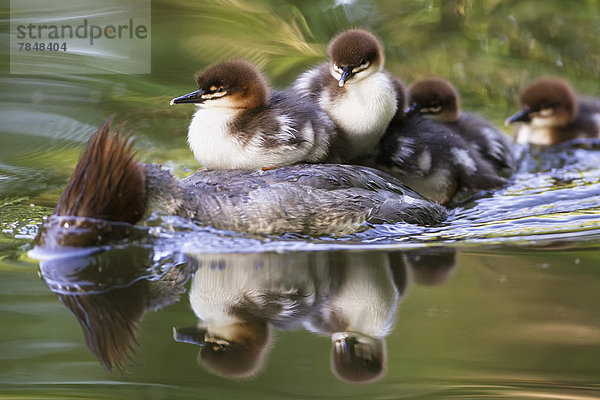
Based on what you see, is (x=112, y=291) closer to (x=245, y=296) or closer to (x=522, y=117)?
(x=245, y=296)

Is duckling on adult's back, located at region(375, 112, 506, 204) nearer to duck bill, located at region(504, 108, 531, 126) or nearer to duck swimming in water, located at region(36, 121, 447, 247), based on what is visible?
duck swimming in water, located at region(36, 121, 447, 247)

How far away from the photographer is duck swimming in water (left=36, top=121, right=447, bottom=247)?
12.1 ft

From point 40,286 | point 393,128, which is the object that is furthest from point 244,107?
point 40,286

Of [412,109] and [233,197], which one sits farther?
[412,109]

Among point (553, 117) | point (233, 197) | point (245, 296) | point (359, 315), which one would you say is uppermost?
point (553, 117)

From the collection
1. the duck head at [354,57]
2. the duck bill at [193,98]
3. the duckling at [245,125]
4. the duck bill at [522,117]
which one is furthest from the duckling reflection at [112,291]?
the duck bill at [522,117]

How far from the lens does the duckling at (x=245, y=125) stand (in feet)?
13.7

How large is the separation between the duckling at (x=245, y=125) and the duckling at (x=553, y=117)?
8.37ft

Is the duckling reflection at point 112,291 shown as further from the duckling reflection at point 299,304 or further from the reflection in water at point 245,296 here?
the duckling reflection at point 299,304

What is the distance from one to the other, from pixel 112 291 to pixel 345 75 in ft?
→ 5.66

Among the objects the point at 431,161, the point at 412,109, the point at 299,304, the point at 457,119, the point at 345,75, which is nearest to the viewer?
the point at 299,304

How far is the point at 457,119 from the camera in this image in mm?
5457

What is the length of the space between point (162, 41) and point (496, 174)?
3.14m

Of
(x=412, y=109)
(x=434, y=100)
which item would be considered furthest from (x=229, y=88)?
(x=434, y=100)
